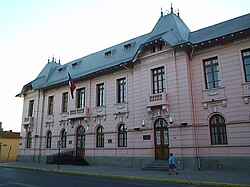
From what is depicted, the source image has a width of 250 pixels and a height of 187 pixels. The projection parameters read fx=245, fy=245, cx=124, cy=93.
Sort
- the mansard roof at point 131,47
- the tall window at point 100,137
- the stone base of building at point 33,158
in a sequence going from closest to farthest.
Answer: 1. the mansard roof at point 131,47
2. the tall window at point 100,137
3. the stone base of building at point 33,158

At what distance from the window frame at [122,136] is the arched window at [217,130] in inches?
313

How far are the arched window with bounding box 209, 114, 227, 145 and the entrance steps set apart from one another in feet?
12.6

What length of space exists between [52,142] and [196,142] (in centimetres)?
1775

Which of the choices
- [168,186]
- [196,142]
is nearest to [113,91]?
[196,142]

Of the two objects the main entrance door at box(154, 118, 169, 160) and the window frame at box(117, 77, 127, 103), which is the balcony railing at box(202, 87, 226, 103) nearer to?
the main entrance door at box(154, 118, 169, 160)

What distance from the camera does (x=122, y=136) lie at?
23141 millimetres

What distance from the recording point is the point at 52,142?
95.5 ft

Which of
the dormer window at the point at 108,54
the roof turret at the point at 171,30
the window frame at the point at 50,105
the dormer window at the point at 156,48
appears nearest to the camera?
the roof turret at the point at 171,30

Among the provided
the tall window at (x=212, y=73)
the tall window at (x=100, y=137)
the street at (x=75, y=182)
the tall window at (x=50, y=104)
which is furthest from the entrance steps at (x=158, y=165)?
the tall window at (x=50, y=104)

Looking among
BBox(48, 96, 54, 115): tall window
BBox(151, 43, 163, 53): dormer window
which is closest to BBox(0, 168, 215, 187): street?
BBox(151, 43, 163, 53): dormer window

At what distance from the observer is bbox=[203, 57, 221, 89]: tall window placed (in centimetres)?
1868

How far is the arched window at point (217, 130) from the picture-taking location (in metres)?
17.6

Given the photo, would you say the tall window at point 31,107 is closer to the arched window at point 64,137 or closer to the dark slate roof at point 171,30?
the arched window at point 64,137

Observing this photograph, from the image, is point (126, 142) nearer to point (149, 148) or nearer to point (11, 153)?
point (149, 148)
